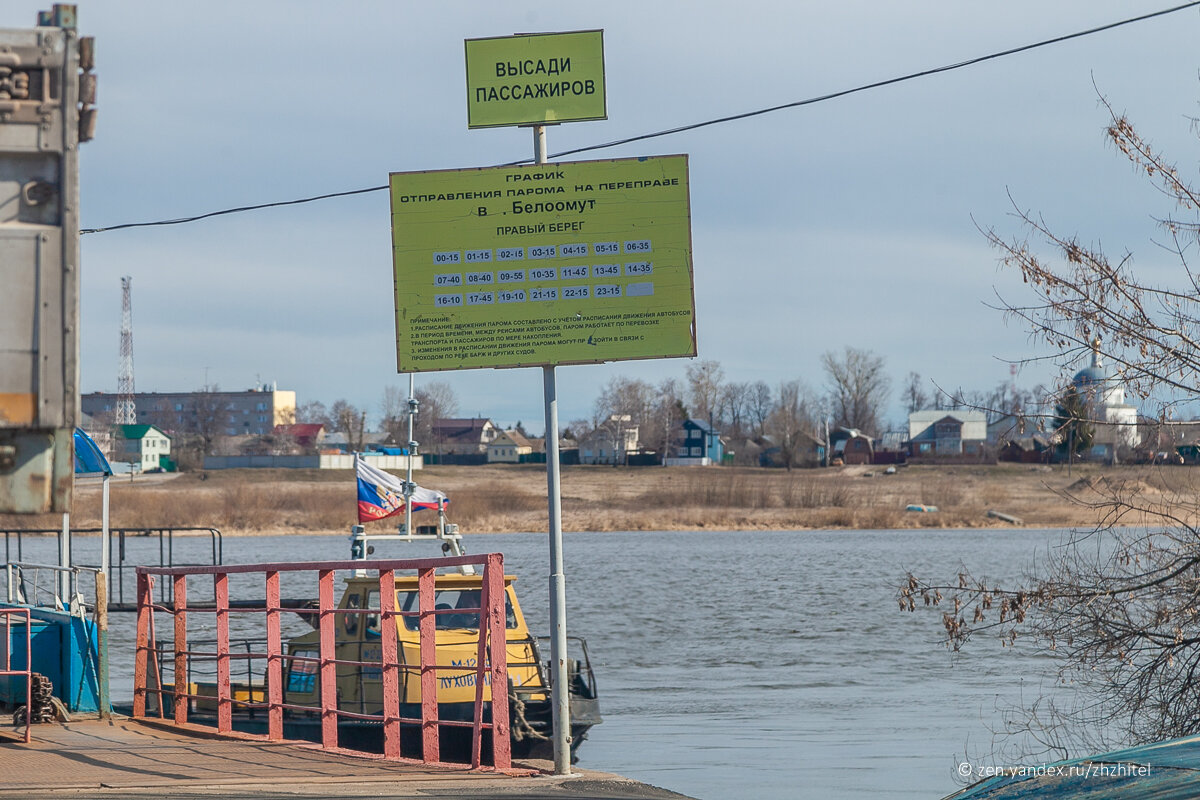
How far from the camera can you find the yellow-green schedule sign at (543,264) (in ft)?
33.2

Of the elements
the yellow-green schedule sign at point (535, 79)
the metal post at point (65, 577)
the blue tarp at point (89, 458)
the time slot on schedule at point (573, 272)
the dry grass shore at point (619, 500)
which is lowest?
the dry grass shore at point (619, 500)

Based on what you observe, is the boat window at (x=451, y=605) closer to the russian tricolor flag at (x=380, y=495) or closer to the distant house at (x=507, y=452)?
the russian tricolor flag at (x=380, y=495)

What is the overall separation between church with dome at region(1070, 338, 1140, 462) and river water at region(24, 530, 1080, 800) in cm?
171

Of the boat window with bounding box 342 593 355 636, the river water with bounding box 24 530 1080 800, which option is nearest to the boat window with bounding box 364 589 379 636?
the boat window with bounding box 342 593 355 636

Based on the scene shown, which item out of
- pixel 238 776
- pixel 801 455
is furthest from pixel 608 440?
pixel 238 776

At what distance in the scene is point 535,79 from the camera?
400 inches

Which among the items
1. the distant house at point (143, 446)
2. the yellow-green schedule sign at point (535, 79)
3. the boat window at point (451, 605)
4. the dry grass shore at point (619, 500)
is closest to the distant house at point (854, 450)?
the dry grass shore at point (619, 500)

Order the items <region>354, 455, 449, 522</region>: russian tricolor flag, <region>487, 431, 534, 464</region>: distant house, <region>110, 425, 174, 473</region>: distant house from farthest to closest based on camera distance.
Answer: <region>487, 431, 534, 464</region>: distant house < <region>110, 425, 174, 473</region>: distant house < <region>354, 455, 449, 522</region>: russian tricolor flag

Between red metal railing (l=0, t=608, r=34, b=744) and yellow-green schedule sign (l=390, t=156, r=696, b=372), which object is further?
red metal railing (l=0, t=608, r=34, b=744)

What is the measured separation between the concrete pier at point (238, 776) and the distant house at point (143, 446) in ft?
271

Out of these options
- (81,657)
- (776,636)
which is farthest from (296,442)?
(81,657)

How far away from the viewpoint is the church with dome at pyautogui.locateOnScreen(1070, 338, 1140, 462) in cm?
1102

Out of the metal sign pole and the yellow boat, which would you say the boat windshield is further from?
the metal sign pole

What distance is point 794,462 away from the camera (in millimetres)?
116562
